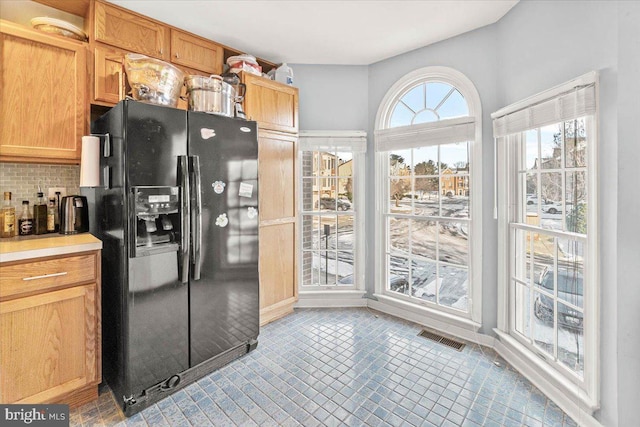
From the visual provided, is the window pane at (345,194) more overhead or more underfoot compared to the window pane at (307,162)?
more underfoot

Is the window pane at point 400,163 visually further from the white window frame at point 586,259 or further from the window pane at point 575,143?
the window pane at point 575,143

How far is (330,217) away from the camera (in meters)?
3.43

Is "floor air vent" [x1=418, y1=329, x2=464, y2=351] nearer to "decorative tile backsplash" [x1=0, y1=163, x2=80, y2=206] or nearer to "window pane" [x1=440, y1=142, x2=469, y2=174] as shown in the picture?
"window pane" [x1=440, y1=142, x2=469, y2=174]

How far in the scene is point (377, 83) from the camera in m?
3.25

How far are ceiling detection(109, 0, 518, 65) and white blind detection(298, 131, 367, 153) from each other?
0.77m

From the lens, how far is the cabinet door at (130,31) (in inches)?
85.0

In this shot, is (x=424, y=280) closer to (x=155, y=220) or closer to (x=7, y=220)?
Result: (x=155, y=220)

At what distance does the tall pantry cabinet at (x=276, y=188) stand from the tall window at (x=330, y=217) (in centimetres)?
30

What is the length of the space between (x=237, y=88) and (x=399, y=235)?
2091 millimetres

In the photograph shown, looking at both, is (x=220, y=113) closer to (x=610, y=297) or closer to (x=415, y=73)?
(x=415, y=73)

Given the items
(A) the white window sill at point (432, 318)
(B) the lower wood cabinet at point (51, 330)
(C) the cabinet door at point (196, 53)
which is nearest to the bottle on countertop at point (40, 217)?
(B) the lower wood cabinet at point (51, 330)

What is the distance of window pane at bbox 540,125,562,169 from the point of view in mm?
1969

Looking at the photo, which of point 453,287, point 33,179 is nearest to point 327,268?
point 453,287

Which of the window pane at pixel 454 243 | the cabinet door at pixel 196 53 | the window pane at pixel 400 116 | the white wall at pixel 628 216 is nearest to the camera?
the white wall at pixel 628 216
